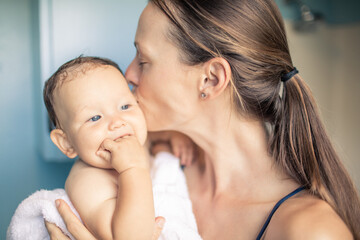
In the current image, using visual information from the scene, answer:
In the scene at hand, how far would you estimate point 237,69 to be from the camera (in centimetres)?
114

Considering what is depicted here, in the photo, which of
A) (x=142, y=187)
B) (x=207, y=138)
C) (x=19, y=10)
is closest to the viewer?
(x=142, y=187)

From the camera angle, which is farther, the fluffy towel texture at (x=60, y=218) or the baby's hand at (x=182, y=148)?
the baby's hand at (x=182, y=148)

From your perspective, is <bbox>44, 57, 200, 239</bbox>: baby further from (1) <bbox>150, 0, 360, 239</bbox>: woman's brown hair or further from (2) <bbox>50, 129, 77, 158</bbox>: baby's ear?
(1) <bbox>150, 0, 360, 239</bbox>: woman's brown hair

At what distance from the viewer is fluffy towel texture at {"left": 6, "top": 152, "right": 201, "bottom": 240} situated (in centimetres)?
105

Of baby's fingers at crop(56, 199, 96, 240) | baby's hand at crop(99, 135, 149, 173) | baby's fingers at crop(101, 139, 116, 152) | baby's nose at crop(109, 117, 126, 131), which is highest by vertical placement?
baby's nose at crop(109, 117, 126, 131)

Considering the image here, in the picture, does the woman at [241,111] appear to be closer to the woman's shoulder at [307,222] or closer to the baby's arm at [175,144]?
the woman's shoulder at [307,222]

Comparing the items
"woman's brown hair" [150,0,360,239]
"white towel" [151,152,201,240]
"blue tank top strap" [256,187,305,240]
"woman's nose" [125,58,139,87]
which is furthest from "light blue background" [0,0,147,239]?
"blue tank top strap" [256,187,305,240]

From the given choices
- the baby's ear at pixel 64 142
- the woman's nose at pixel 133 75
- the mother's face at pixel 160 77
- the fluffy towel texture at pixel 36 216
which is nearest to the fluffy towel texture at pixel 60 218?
the fluffy towel texture at pixel 36 216

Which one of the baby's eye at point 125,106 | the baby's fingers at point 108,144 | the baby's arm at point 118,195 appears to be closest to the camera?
the baby's arm at point 118,195

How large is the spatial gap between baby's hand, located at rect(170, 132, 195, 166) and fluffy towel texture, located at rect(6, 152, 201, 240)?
19 cm

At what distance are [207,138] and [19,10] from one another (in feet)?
3.60

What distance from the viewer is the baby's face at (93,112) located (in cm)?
102

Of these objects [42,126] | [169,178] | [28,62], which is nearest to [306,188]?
[169,178]

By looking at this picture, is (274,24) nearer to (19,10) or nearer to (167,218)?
(167,218)
